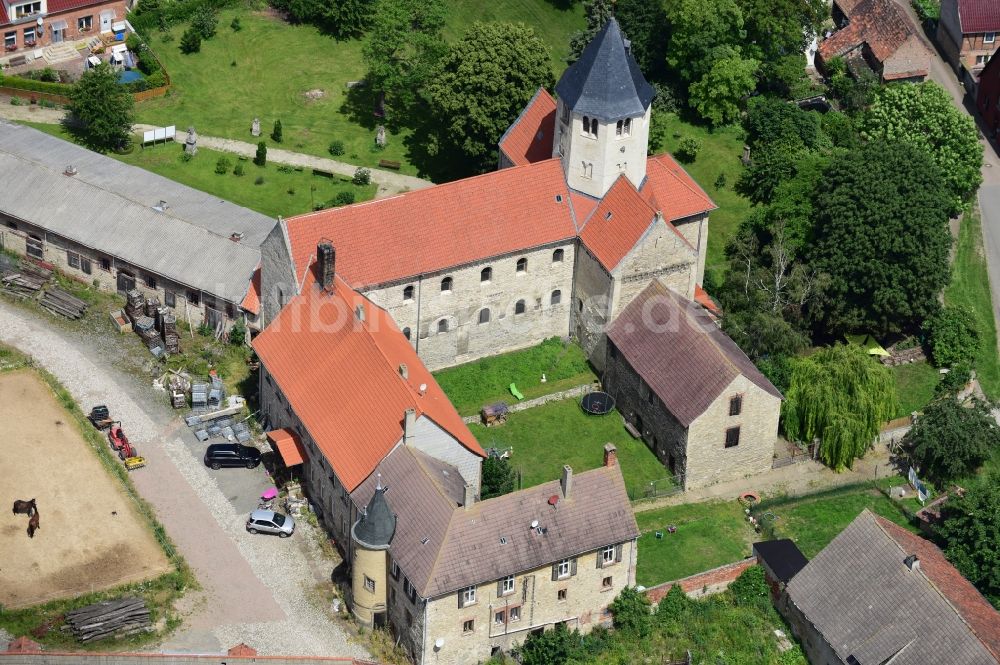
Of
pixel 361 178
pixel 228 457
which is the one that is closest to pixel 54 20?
pixel 361 178

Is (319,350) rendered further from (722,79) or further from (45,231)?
(722,79)

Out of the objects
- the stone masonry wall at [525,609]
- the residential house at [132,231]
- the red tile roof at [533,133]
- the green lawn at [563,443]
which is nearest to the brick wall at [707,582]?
the stone masonry wall at [525,609]

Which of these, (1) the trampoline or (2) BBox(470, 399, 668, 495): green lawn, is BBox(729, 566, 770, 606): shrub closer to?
(2) BBox(470, 399, 668, 495): green lawn

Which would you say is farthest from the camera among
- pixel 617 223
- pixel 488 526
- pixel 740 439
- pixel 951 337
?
pixel 951 337

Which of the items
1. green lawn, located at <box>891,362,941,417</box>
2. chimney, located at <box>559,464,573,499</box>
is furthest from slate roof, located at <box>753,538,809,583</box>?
green lawn, located at <box>891,362,941,417</box>

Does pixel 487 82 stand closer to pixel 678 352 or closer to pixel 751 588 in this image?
pixel 678 352

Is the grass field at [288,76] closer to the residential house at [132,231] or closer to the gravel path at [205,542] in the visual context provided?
the residential house at [132,231]
